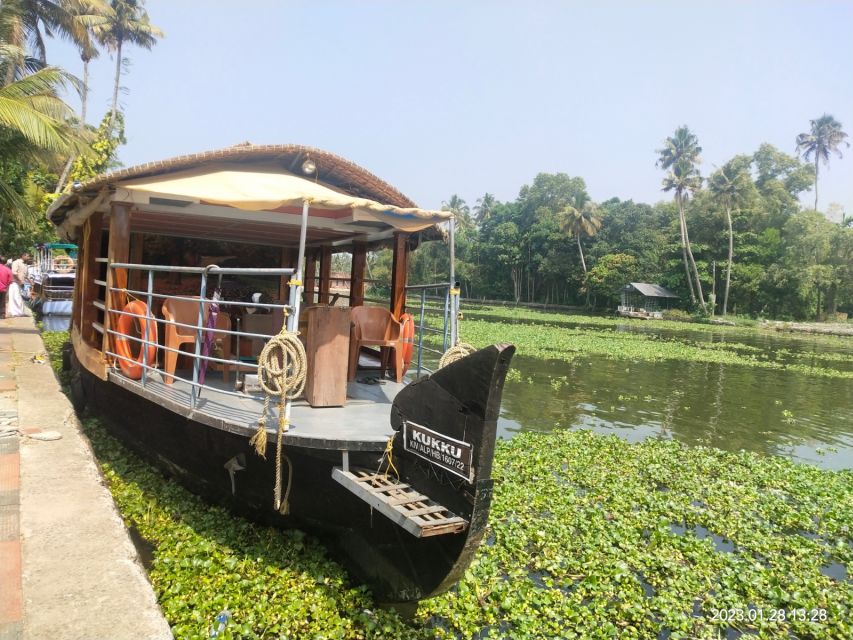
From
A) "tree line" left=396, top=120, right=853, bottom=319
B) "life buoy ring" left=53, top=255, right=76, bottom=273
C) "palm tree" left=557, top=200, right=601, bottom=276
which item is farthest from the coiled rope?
Answer: "palm tree" left=557, top=200, right=601, bottom=276

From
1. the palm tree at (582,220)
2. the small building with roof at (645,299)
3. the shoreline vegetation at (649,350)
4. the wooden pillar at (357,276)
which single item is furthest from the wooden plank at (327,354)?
the palm tree at (582,220)

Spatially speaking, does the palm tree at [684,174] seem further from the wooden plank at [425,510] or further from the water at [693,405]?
the wooden plank at [425,510]

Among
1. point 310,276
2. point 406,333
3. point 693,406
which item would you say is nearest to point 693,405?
point 693,406

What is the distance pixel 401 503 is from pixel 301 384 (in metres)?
1.01

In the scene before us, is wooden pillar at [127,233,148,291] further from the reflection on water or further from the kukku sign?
the kukku sign

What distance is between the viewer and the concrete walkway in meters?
2.61

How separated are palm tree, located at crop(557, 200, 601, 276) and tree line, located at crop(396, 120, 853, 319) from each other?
0.10 meters

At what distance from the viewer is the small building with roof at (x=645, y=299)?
47.1 metres

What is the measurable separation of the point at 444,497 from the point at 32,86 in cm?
1203

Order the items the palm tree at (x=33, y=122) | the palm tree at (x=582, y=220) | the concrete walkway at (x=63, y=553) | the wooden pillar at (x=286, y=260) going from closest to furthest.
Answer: the concrete walkway at (x=63, y=553) → the wooden pillar at (x=286, y=260) → the palm tree at (x=33, y=122) → the palm tree at (x=582, y=220)

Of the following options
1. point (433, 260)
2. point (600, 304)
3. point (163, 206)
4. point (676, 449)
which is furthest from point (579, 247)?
point (163, 206)

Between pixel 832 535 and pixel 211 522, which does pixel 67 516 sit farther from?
pixel 832 535

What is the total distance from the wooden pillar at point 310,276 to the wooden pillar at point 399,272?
2434mm

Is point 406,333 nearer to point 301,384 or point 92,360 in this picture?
point 301,384
